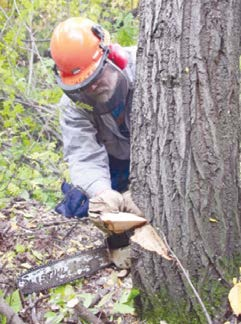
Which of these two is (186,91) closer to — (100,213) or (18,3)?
(100,213)

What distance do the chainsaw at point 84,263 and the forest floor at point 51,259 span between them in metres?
0.03

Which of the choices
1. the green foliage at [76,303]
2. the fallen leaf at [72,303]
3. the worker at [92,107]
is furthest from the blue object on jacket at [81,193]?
the fallen leaf at [72,303]

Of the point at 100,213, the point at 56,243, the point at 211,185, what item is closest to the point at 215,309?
the point at 211,185

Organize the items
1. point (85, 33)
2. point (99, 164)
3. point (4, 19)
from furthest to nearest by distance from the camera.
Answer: point (4, 19) < point (99, 164) < point (85, 33)

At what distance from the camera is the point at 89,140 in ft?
9.77

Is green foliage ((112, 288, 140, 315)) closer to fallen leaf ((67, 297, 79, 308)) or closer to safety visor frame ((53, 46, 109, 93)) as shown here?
fallen leaf ((67, 297, 79, 308))

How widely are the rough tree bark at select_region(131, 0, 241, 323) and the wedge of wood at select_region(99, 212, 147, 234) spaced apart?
6 centimetres

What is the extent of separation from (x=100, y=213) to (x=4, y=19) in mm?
3276

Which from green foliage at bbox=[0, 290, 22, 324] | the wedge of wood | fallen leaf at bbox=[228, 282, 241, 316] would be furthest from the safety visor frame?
fallen leaf at bbox=[228, 282, 241, 316]

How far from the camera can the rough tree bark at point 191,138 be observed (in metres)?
1.90

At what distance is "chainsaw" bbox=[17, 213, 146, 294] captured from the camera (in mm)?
2426

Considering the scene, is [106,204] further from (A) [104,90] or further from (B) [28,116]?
(B) [28,116]

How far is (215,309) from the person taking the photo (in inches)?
79.9

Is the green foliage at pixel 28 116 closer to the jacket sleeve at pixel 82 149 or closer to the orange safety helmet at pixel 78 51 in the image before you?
the jacket sleeve at pixel 82 149
